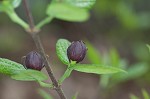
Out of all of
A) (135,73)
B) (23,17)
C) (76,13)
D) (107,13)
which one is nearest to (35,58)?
(76,13)

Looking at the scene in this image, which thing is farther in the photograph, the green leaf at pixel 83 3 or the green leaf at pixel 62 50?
the green leaf at pixel 83 3

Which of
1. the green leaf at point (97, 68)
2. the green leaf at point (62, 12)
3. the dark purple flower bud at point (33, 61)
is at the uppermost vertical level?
the dark purple flower bud at point (33, 61)

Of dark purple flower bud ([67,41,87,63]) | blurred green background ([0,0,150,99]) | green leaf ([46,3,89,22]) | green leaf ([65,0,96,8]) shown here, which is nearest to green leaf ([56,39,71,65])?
dark purple flower bud ([67,41,87,63])

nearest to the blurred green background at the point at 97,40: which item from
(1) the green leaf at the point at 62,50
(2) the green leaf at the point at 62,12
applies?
(2) the green leaf at the point at 62,12

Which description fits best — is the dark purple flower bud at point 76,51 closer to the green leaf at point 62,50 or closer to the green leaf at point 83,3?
the green leaf at point 62,50

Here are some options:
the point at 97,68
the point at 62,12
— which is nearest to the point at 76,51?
the point at 97,68

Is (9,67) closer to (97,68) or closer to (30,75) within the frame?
(30,75)

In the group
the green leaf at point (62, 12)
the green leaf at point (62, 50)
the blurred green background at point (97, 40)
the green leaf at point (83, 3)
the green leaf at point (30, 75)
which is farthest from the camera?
the blurred green background at point (97, 40)

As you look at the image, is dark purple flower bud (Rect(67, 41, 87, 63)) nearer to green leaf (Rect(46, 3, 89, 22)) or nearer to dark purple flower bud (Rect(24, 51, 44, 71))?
dark purple flower bud (Rect(24, 51, 44, 71))
